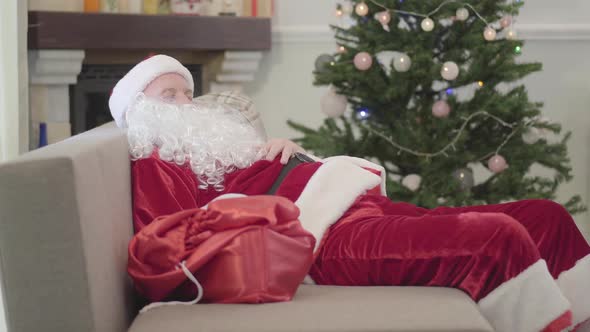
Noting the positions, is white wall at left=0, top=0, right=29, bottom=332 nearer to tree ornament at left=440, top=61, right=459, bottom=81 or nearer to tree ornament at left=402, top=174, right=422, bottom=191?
tree ornament at left=402, top=174, right=422, bottom=191

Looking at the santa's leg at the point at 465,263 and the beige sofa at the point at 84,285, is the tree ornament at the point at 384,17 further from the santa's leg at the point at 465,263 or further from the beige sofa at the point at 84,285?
the beige sofa at the point at 84,285

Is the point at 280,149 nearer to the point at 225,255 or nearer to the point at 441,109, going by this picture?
the point at 225,255

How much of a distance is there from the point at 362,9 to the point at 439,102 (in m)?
0.54

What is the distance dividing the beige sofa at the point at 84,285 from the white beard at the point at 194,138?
0.60m

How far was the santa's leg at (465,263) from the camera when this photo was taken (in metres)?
1.89

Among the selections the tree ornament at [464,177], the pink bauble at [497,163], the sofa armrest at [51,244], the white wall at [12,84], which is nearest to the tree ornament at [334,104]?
the tree ornament at [464,177]

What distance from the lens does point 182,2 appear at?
4.48 m

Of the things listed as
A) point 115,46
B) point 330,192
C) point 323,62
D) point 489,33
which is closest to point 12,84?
point 115,46

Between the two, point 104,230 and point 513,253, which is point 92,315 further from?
point 513,253

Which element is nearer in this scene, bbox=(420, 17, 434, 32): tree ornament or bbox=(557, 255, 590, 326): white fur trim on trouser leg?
bbox=(557, 255, 590, 326): white fur trim on trouser leg

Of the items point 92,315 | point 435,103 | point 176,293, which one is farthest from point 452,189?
point 92,315

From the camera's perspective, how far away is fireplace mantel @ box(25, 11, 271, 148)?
4.14 meters

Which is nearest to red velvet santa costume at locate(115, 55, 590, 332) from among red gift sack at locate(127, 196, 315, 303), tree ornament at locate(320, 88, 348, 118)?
red gift sack at locate(127, 196, 315, 303)

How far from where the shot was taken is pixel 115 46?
428 cm
